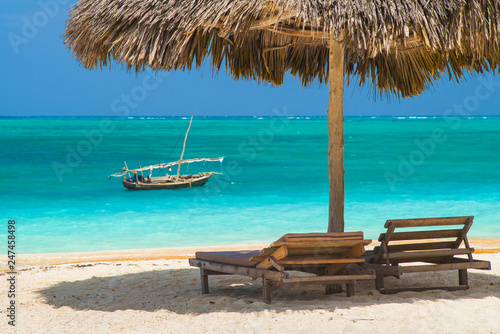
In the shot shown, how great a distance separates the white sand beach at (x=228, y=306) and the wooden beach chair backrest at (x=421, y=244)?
11.2 inches

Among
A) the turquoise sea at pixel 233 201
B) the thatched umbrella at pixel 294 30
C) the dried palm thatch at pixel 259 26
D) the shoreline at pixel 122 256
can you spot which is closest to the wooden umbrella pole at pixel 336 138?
the thatched umbrella at pixel 294 30

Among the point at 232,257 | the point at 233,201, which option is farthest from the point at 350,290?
the point at 233,201

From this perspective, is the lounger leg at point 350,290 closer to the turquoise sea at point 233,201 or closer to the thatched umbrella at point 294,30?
the thatched umbrella at point 294,30

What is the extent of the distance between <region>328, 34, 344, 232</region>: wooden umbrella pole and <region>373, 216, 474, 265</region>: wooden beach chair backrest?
410mm

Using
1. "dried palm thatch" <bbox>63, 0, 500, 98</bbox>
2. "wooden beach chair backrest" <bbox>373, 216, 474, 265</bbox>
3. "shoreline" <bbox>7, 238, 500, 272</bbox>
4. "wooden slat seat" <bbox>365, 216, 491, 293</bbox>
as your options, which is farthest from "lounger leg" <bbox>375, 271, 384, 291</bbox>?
"shoreline" <bbox>7, 238, 500, 272</bbox>

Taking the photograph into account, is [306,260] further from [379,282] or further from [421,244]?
[421,244]

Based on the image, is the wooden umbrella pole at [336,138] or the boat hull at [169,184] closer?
the wooden umbrella pole at [336,138]

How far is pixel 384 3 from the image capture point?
344 cm

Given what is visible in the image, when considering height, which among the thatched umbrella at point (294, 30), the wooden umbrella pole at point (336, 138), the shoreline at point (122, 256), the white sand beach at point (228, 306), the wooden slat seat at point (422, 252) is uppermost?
the thatched umbrella at point (294, 30)

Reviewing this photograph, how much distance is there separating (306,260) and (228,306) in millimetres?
658

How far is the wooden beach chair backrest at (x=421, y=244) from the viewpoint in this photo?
3.80 m

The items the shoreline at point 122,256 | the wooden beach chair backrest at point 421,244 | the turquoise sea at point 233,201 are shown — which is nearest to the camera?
the wooden beach chair backrest at point 421,244

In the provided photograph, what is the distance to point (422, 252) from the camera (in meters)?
3.98

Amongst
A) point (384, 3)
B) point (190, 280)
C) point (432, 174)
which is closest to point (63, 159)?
point (432, 174)
